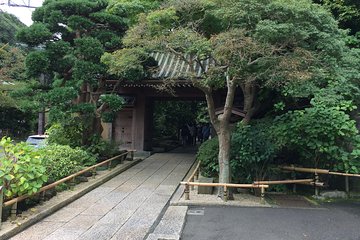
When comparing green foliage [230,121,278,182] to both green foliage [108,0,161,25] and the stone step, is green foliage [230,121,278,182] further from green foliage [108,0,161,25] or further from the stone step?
green foliage [108,0,161,25]

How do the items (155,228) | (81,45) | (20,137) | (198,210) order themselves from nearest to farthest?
1. (155,228)
2. (198,210)
3. (81,45)
4. (20,137)

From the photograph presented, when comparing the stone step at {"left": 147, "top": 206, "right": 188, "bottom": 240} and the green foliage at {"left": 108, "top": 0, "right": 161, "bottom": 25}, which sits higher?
the green foliage at {"left": 108, "top": 0, "right": 161, "bottom": 25}

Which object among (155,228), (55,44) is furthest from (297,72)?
(55,44)

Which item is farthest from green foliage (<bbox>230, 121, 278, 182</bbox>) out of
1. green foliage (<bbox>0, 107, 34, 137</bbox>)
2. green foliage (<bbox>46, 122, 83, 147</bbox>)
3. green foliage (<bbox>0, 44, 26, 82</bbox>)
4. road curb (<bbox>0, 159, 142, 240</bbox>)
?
green foliage (<bbox>0, 107, 34, 137</bbox>)

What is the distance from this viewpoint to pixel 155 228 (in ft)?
20.8

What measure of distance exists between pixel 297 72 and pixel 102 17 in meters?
7.71

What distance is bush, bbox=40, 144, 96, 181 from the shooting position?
8938mm

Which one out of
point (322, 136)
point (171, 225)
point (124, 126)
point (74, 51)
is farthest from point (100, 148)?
point (322, 136)

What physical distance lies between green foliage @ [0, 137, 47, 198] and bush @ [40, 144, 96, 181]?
6.17ft

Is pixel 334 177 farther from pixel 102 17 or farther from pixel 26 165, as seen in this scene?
pixel 102 17

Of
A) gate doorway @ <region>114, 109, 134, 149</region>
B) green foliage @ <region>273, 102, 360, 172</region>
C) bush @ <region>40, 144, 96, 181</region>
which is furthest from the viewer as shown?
gate doorway @ <region>114, 109, 134, 149</region>

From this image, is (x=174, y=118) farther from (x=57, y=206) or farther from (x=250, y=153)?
(x=57, y=206)

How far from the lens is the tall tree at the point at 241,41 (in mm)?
7223

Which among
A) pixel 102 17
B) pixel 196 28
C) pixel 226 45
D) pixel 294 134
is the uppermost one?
pixel 102 17
